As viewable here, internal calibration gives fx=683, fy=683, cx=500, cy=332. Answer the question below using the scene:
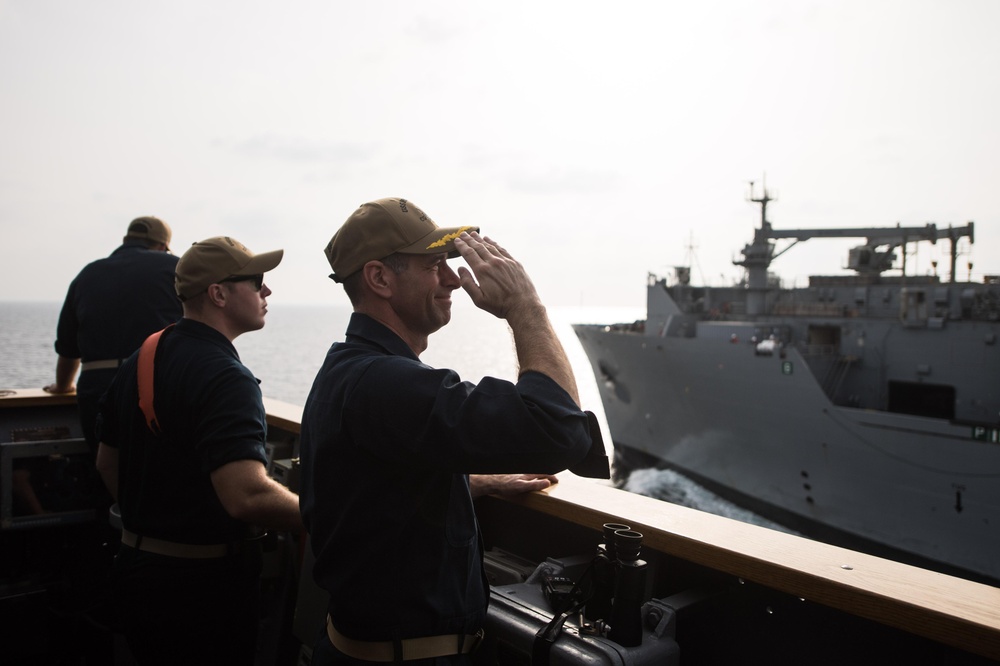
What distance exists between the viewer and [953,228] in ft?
65.0

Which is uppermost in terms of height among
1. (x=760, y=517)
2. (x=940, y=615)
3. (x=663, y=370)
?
(x=940, y=615)

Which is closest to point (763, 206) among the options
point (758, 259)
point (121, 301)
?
point (758, 259)

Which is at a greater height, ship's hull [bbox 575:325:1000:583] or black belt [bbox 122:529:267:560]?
black belt [bbox 122:529:267:560]

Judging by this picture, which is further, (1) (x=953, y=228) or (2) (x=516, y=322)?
(1) (x=953, y=228)

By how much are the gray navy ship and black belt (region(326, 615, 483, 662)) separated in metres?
15.6

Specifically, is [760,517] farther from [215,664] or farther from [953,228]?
[215,664]

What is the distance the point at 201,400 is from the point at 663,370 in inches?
785

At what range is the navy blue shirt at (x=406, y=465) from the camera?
1333 mm

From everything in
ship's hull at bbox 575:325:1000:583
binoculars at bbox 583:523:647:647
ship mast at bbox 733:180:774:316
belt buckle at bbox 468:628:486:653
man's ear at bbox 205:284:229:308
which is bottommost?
ship's hull at bbox 575:325:1000:583

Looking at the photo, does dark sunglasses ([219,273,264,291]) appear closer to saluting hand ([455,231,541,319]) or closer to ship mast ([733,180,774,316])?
saluting hand ([455,231,541,319])

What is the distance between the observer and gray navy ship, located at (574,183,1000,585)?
47.4 ft

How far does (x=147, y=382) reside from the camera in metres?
2.37

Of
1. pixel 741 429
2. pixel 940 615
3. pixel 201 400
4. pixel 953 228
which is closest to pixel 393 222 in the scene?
pixel 201 400

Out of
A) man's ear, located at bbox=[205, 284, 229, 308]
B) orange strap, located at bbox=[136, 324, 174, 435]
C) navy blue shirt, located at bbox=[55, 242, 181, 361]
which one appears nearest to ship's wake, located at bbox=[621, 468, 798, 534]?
navy blue shirt, located at bbox=[55, 242, 181, 361]
